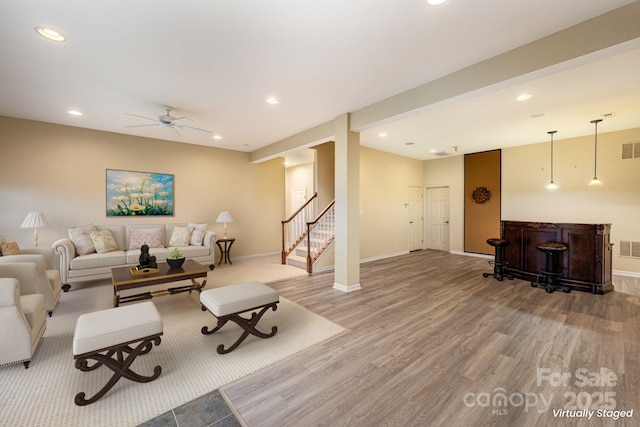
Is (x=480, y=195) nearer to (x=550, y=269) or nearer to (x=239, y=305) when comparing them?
(x=550, y=269)


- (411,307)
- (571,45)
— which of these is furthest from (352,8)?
(411,307)

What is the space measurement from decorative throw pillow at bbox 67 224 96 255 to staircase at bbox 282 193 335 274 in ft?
12.0

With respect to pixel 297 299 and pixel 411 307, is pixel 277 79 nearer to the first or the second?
pixel 297 299

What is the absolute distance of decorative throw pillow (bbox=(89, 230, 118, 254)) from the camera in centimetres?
482

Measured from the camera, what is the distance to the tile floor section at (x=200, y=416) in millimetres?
1691

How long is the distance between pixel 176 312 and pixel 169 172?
12.5 ft

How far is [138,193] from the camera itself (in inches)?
228

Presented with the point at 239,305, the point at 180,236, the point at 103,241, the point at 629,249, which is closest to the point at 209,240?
the point at 180,236

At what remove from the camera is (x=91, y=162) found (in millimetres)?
5285

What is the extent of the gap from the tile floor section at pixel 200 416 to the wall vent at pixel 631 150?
8116 millimetres

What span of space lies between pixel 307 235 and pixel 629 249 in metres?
6.71

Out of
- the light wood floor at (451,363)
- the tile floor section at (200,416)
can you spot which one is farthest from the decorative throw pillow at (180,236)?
the tile floor section at (200,416)

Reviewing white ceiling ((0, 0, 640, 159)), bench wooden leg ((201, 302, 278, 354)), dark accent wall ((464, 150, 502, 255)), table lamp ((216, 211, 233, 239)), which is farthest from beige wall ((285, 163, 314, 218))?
bench wooden leg ((201, 302, 278, 354))

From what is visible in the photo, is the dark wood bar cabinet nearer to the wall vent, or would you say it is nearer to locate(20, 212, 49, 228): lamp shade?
the wall vent
